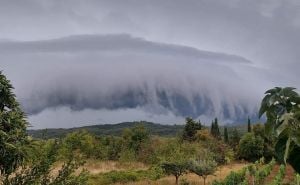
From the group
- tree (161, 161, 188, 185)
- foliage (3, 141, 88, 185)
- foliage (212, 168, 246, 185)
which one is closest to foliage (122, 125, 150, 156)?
foliage (212, 168, 246, 185)

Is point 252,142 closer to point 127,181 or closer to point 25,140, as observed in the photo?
point 127,181

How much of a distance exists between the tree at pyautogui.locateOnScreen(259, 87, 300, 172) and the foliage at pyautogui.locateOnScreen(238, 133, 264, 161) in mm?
61389

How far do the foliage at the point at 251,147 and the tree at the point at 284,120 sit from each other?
61.4m

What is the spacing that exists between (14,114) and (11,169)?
37.7 inches

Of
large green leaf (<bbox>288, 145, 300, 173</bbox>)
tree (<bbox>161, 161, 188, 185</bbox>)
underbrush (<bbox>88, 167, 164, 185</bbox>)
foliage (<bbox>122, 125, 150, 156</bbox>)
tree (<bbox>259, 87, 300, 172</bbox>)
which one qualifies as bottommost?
underbrush (<bbox>88, 167, 164, 185</bbox>)

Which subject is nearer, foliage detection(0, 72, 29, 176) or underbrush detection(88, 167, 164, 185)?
foliage detection(0, 72, 29, 176)

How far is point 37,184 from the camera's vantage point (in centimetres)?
824

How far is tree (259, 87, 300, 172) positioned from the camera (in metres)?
2.67

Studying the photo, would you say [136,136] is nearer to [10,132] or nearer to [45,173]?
[45,173]

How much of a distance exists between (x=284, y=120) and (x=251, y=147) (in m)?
62.9

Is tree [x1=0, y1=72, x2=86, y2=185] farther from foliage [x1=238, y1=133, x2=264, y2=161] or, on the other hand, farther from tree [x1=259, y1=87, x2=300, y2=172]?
foliage [x1=238, y1=133, x2=264, y2=161]

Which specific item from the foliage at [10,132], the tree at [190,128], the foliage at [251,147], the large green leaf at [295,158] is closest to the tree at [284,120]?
the large green leaf at [295,158]

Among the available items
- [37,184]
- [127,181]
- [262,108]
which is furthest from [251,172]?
[262,108]

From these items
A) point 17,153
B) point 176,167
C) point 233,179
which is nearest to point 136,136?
point 176,167
